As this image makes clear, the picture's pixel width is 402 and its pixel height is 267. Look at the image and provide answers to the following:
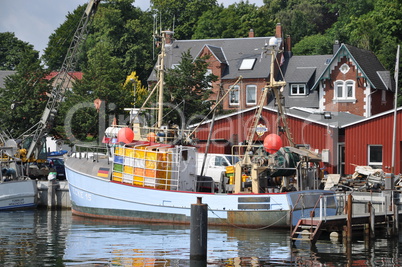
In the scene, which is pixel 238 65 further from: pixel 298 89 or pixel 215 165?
pixel 215 165

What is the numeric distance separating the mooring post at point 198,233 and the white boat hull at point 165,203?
7.10m

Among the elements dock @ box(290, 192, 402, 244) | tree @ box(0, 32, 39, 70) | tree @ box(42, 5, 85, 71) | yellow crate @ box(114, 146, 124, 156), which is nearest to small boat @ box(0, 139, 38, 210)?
yellow crate @ box(114, 146, 124, 156)

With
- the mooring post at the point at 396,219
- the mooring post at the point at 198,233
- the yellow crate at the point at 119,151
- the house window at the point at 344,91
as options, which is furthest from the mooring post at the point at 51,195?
the house window at the point at 344,91

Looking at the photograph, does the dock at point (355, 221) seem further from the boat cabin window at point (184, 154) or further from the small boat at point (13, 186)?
the small boat at point (13, 186)

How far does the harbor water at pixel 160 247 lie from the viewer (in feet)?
80.0

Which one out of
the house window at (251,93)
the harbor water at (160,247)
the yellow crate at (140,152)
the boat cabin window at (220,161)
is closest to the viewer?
the harbor water at (160,247)

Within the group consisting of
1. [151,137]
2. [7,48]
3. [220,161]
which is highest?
[7,48]

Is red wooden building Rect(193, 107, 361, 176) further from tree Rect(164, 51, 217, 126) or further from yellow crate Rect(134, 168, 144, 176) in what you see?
yellow crate Rect(134, 168, 144, 176)

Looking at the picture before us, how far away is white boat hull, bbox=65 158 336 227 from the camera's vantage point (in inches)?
1247

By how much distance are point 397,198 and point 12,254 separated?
55.1ft

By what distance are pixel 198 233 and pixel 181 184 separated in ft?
37.2

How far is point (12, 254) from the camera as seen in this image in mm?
25516

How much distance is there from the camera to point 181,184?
34219 mm

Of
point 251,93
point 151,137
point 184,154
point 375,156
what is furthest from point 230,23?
point 184,154
